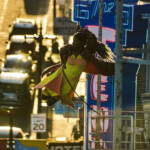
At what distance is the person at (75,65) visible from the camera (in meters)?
9.36

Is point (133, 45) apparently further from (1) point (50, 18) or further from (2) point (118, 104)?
(1) point (50, 18)

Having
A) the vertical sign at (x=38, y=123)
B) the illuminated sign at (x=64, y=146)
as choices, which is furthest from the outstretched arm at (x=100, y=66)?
the vertical sign at (x=38, y=123)

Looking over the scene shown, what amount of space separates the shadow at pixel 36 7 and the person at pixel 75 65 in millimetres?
60832

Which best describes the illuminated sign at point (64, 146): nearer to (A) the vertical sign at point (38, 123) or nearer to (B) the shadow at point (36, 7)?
(A) the vertical sign at point (38, 123)

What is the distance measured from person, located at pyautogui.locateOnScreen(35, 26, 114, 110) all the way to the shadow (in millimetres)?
60832

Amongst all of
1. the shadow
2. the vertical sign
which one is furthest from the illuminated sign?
the shadow

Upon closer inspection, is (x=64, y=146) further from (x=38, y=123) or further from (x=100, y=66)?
(x=100, y=66)

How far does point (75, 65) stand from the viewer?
30.9 feet

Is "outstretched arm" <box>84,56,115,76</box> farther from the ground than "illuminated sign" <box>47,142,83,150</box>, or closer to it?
farther from the ground

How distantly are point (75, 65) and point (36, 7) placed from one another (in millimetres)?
62441

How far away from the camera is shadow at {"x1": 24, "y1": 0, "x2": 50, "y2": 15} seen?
2766 inches

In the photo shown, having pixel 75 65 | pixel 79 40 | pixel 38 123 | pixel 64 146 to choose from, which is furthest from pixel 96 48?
pixel 38 123

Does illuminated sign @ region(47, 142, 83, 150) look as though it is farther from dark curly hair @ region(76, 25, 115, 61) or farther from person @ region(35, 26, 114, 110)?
dark curly hair @ region(76, 25, 115, 61)

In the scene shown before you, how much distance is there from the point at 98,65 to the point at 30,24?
47663 millimetres
